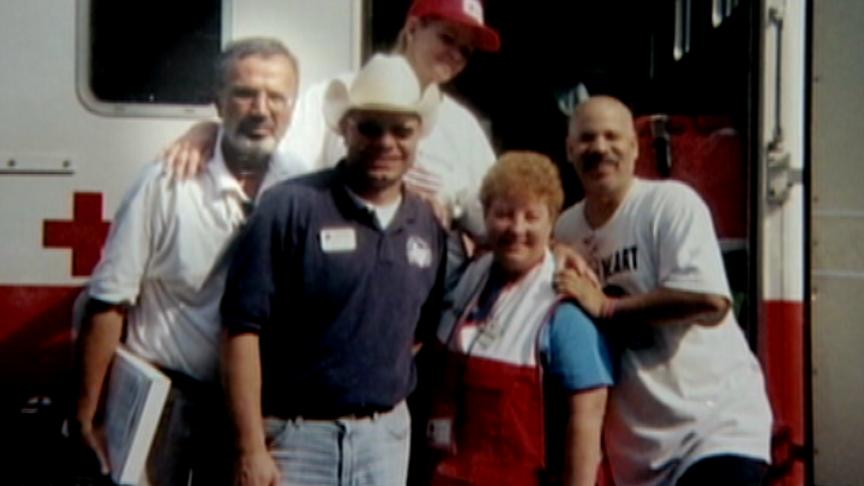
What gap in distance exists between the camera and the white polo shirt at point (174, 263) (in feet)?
11.3

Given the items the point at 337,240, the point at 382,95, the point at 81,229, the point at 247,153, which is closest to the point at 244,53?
the point at 247,153

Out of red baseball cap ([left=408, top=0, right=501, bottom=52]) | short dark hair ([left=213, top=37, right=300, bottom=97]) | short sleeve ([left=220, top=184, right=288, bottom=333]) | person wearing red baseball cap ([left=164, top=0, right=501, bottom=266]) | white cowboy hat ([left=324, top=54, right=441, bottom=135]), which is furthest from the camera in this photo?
red baseball cap ([left=408, top=0, right=501, bottom=52])

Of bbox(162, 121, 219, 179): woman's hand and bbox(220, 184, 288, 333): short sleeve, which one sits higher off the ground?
bbox(162, 121, 219, 179): woman's hand

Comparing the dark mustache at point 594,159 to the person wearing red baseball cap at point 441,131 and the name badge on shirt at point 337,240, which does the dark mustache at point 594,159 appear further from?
the name badge on shirt at point 337,240

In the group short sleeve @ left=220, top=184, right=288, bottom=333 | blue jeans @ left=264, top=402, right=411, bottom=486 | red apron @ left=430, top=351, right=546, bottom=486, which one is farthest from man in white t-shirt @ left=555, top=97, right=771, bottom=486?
short sleeve @ left=220, top=184, right=288, bottom=333

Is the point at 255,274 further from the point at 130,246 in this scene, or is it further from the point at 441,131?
the point at 441,131

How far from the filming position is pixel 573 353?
136 inches

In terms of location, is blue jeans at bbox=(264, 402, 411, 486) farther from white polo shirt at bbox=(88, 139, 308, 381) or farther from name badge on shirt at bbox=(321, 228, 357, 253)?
name badge on shirt at bbox=(321, 228, 357, 253)

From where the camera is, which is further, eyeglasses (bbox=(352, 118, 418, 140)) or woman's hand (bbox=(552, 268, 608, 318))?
woman's hand (bbox=(552, 268, 608, 318))

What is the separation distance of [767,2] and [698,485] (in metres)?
1.45

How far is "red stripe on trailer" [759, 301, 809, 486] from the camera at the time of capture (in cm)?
397

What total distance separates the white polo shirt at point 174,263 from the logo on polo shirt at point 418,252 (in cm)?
44

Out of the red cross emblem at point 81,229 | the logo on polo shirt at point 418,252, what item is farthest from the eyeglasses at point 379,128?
the red cross emblem at point 81,229

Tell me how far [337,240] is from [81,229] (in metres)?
0.97
